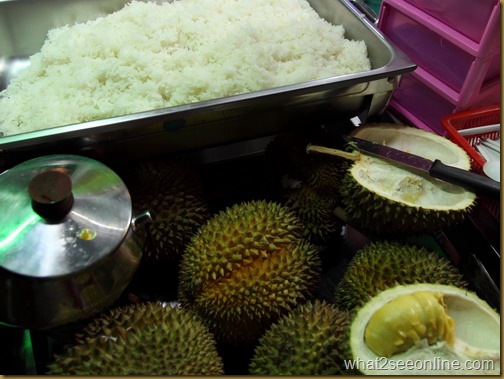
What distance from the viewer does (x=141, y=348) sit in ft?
3.34

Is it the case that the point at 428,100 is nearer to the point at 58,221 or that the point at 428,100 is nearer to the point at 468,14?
the point at 468,14

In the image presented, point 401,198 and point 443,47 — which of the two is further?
point 443,47

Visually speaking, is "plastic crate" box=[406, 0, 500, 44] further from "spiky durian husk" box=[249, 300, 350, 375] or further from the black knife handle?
"spiky durian husk" box=[249, 300, 350, 375]

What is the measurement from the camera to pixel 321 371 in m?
1.01

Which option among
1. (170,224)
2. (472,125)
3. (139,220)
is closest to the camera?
(139,220)

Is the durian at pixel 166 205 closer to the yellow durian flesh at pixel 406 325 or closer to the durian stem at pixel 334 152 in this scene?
the durian stem at pixel 334 152

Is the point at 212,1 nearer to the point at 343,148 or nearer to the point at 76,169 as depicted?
the point at 343,148

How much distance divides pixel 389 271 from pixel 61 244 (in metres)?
0.83

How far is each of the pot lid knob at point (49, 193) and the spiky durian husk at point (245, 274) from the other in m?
0.40

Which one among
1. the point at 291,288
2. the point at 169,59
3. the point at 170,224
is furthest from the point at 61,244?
the point at 169,59

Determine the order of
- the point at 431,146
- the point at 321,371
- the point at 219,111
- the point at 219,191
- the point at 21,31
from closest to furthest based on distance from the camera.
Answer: the point at 321,371
the point at 219,111
the point at 431,146
the point at 219,191
the point at 21,31

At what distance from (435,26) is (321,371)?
1.25 metres

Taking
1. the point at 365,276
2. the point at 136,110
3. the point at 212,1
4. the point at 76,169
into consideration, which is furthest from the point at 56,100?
the point at 365,276

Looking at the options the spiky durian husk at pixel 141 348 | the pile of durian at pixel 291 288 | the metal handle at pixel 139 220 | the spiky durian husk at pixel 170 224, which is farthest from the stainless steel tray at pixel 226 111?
the spiky durian husk at pixel 141 348
